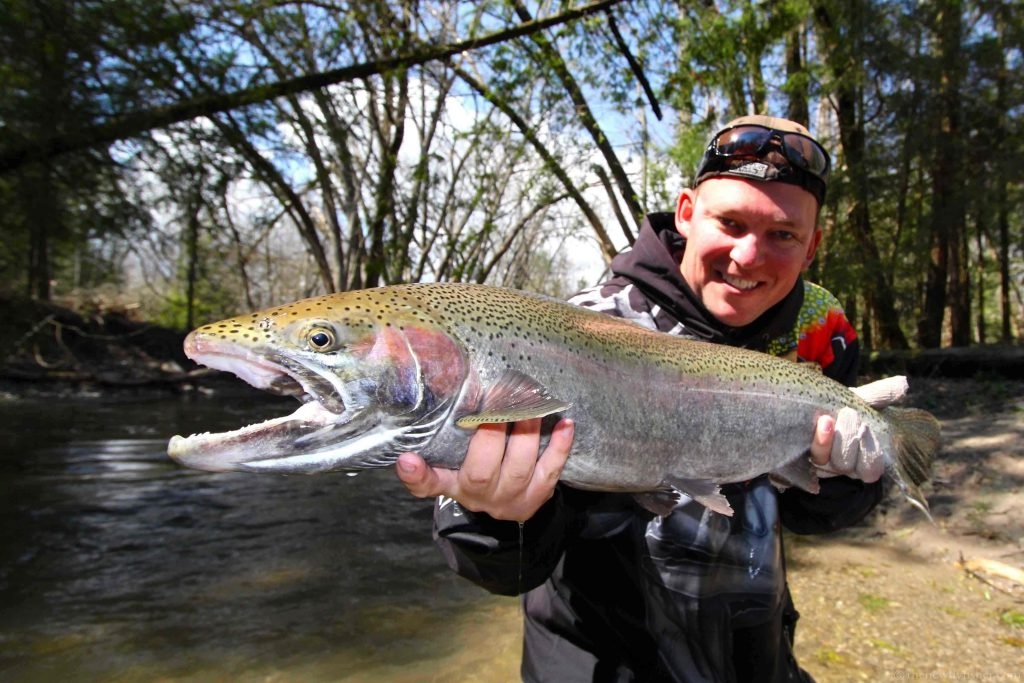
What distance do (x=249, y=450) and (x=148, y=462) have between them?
9081 mm

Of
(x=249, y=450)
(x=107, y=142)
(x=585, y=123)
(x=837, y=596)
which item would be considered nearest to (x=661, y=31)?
(x=585, y=123)

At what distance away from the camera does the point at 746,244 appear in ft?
8.47

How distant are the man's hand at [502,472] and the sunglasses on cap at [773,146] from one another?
1.49m

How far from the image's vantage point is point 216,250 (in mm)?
14141

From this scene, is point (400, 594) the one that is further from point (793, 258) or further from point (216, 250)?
point (216, 250)

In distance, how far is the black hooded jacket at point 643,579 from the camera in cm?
214

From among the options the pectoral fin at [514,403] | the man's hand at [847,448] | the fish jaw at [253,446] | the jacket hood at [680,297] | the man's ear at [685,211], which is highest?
the man's ear at [685,211]

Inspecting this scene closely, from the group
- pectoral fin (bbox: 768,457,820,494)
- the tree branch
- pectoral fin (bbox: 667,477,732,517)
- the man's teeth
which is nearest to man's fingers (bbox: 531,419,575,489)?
pectoral fin (bbox: 667,477,732,517)

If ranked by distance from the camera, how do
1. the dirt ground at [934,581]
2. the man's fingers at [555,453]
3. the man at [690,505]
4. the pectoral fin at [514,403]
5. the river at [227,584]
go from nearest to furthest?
the pectoral fin at [514,403]
the man's fingers at [555,453]
the man at [690,505]
the dirt ground at [934,581]
the river at [227,584]

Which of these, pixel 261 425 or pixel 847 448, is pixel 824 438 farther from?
pixel 261 425

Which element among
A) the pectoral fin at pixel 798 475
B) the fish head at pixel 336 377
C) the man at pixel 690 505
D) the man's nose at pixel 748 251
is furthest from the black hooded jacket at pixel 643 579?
the fish head at pixel 336 377

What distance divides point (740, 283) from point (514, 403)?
1328 millimetres

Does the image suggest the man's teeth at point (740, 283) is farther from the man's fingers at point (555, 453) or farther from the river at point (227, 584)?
the river at point (227, 584)

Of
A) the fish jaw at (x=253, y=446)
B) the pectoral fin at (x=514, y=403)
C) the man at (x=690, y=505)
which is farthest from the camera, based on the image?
the man at (x=690, y=505)
